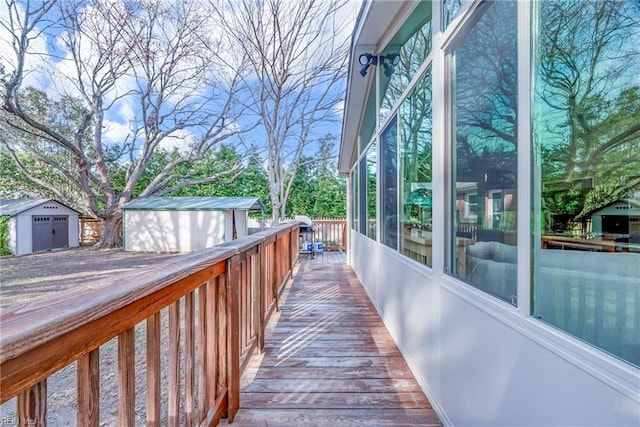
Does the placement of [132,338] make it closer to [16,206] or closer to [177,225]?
[177,225]

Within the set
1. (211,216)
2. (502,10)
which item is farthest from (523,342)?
(211,216)

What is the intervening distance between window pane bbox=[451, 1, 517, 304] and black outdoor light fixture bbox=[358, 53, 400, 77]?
5.70 feet

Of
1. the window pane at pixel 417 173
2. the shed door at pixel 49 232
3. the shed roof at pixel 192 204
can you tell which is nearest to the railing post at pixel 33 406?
the window pane at pixel 417 173

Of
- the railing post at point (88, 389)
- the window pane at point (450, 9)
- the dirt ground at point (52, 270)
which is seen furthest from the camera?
the dirt ground at point (52, 270)

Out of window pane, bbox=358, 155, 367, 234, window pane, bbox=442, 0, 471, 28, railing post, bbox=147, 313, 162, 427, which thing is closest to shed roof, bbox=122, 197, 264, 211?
window pane, bbox=358, 155, 367, 234

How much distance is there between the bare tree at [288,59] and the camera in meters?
7.88

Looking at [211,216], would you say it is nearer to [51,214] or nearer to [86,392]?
[51,214]

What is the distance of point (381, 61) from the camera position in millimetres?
3768

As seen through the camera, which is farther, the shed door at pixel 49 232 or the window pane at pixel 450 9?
the shed door at pixel 49 232

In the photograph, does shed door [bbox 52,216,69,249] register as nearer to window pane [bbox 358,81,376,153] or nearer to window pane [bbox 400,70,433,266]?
window pane [bbox 358,81,376,153]

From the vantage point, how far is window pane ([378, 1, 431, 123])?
2.37 meters

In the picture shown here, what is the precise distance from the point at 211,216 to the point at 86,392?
11.5 meters

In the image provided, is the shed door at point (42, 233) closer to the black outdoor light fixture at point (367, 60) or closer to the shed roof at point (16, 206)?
the shed roof at point (16, 206)

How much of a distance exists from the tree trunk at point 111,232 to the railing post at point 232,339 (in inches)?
546
